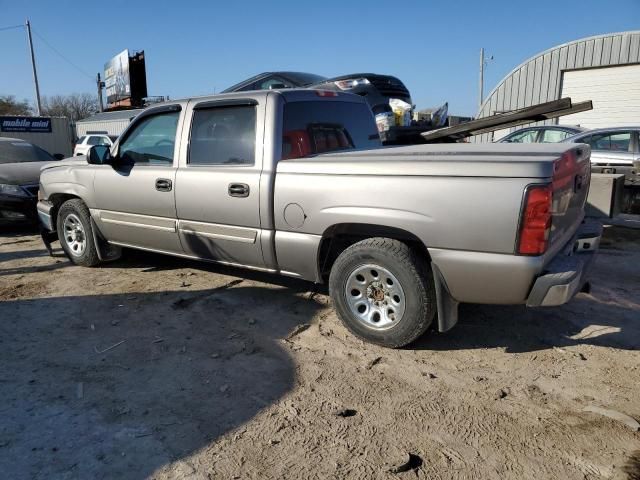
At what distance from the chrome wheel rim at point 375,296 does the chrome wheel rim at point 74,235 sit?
11.8 feet

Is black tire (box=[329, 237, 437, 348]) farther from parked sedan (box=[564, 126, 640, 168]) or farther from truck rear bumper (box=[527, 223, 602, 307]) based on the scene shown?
parked sedan (box=[564, 126, 640, 168])

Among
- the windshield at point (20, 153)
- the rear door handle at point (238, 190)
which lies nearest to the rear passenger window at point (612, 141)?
the rear door handle at point (238, 190)

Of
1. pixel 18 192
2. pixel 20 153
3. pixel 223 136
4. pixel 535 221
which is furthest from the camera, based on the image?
pixel 20 153

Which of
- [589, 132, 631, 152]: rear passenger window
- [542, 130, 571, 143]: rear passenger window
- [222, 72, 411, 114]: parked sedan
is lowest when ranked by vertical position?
[589, 132, 631, 152]: rear passenger window

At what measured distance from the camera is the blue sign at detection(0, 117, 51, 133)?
2439 centimetres

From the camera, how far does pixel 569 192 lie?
3.30 metres

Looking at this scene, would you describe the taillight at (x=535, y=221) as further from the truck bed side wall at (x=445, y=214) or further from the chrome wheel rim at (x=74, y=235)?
the chrome wheel rim at (x=74, y=235)

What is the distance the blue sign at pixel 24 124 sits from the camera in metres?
24.4

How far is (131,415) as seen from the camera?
9.29ft

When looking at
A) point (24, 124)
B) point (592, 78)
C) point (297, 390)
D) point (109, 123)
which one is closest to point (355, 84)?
point (297, 390)

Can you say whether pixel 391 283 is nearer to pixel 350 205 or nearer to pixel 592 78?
pixel 350 205

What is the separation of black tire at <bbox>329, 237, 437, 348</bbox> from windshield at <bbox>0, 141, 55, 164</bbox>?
8133 millimetres

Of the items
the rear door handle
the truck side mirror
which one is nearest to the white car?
the truck side mirror

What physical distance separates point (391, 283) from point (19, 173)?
7343 mm
